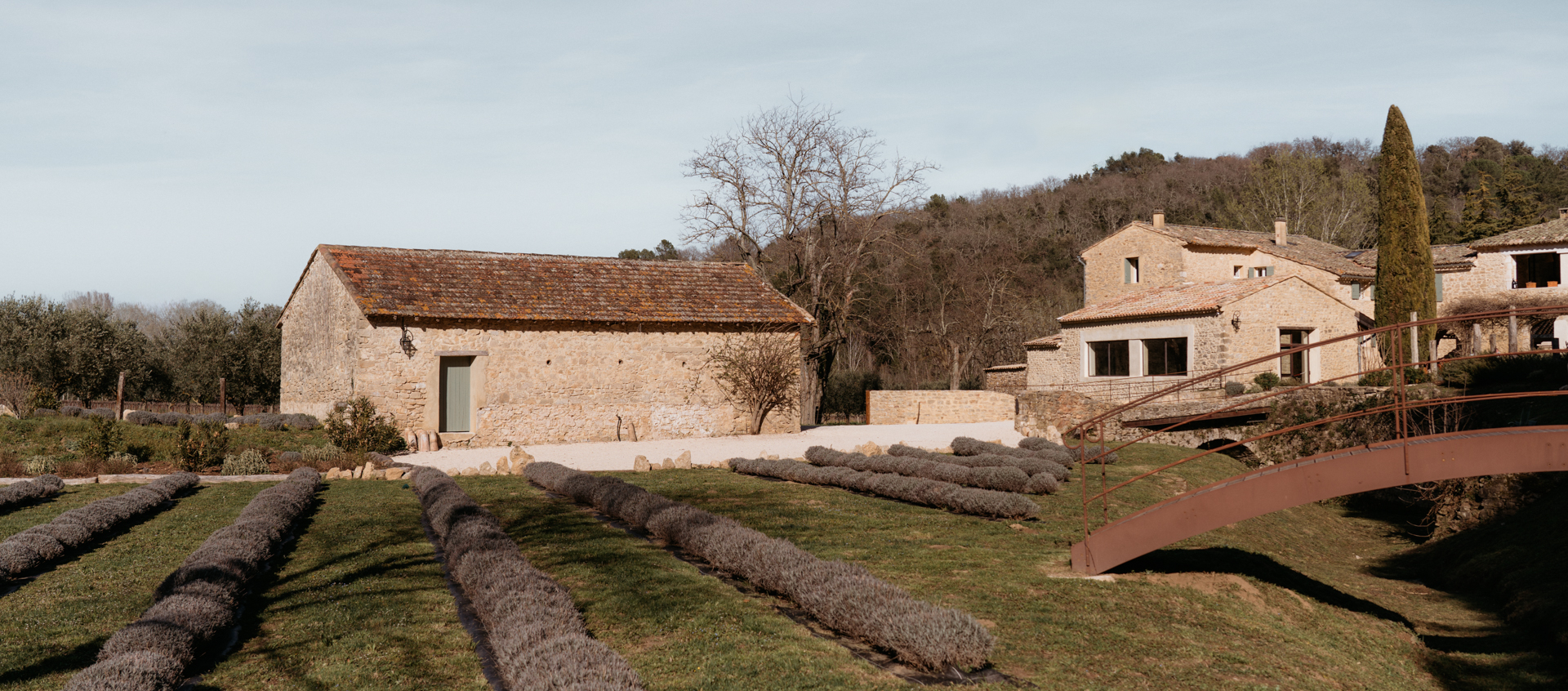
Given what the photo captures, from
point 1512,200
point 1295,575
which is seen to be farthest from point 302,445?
point 1512,200

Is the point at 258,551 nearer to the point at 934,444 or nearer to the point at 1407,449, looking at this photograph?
the point at 1407,449

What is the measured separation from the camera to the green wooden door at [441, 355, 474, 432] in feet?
70.6

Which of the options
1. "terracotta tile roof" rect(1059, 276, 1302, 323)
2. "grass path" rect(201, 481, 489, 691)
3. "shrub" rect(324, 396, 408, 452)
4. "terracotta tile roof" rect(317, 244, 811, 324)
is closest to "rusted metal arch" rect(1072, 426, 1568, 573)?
"grass path" rect(201, 481, 489, 691)

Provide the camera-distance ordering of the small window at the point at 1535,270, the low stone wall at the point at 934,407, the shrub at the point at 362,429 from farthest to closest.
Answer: the small window at the point at 1535,270, the low stone wall at the point at 934,407, the shrub at the point at 362,429

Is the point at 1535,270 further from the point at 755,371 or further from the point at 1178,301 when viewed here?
the point at 755,371

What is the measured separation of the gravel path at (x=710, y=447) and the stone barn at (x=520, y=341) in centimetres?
79

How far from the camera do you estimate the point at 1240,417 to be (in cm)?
2077

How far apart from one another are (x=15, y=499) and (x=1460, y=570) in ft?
63.6

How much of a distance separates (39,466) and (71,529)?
8.24m

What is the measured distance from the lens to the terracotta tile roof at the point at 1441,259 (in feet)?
109

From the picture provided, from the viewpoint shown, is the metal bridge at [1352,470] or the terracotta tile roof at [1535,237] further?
the terracotta tile roof at [1535,237]

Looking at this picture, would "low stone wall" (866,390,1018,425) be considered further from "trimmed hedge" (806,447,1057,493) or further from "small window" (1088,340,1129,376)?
"trimmed hedge" (806,447,1057,493)

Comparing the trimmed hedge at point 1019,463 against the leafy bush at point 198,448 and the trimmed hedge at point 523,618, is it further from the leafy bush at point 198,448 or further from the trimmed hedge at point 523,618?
the leafy bush at point 198,448

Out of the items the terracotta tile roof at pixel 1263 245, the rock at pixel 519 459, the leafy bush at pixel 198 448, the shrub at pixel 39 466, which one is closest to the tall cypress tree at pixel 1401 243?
the terracotta tile roof at pixel 1263 245
